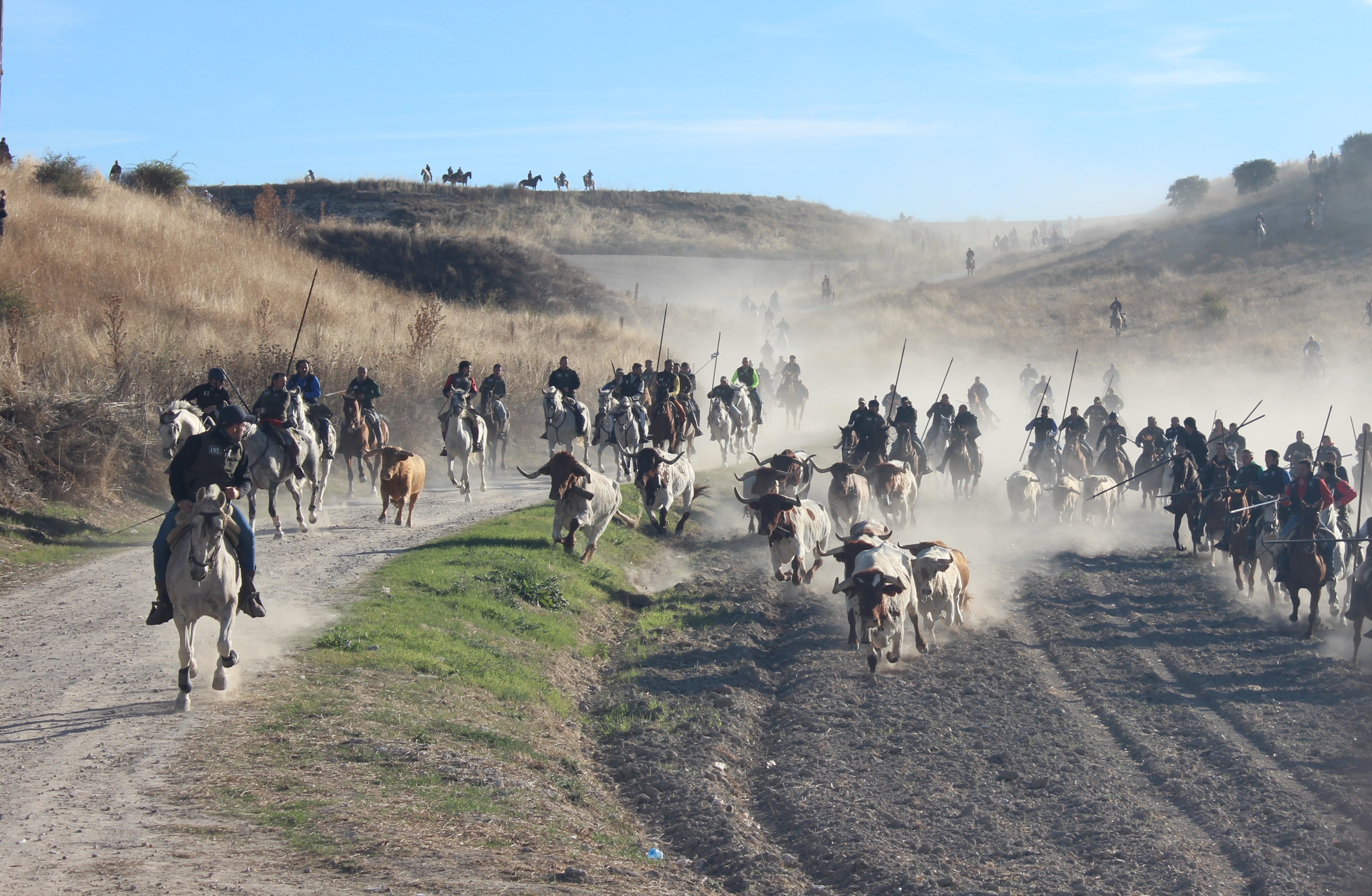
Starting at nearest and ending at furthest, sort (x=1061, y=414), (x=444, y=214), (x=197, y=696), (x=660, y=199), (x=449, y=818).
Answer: (x=449, y=818) → (x=197, y=696) → (x=1061, y=414) → (x=444, y=214) → (x=660, y=199)

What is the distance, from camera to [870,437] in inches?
942

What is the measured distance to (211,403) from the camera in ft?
51.6

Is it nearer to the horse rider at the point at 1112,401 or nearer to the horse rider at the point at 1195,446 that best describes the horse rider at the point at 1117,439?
the horse rider at the point at 1195,446

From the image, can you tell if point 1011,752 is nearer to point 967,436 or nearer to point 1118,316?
point 967,436

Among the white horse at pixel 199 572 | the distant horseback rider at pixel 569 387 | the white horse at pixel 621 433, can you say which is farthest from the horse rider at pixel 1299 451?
the white horse at pixel 199 572

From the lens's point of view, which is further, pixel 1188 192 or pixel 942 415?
pixel 1188 192

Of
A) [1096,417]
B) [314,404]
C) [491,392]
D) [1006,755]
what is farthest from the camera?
[1096,417]

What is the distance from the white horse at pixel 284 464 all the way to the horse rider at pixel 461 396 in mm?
3383

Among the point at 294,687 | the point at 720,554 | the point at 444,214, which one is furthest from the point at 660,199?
the point at 294,687

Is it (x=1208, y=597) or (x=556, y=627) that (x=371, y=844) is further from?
(x=1208, y=597)

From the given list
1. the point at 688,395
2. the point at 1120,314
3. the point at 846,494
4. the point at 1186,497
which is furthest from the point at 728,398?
the point at 1120,314

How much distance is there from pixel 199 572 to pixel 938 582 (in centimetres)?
916

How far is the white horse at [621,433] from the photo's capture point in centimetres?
2453

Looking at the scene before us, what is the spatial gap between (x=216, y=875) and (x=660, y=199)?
10417 centimetres
